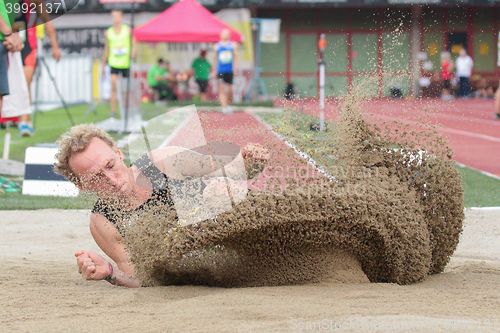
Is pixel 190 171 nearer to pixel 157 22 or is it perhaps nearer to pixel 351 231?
pixel 351 231

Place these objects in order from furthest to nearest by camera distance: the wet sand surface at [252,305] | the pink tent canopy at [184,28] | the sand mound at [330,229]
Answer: the pink tent canopy at [184,28], the sand mound at [330,229], the wet sand surface at [252,305]

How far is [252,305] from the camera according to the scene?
14.0 ft

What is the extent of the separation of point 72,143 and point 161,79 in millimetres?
28388

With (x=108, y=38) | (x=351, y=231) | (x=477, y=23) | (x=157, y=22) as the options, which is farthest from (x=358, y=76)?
(x=477, y=23)

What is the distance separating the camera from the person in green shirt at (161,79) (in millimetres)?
33188

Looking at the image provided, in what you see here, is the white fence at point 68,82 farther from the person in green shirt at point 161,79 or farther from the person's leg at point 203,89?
the person in green shirt at point 161,79

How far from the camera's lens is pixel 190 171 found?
4.96 metres

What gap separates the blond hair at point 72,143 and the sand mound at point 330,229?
1.53ft

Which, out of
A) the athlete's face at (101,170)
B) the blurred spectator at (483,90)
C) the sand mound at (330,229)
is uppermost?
the athlete's face at (101,170)

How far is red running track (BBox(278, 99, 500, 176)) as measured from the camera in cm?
536

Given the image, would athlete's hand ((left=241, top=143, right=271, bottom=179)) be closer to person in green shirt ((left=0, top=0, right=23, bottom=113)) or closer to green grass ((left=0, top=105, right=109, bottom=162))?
person in green shirt ((left=0, top=0, right=23, bottom=113))

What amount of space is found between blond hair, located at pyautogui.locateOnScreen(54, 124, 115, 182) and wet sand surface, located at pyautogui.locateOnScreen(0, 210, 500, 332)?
582mm

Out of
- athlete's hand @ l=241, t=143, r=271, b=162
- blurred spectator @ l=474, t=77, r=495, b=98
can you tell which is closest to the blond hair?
athlete's hand @ l=241, t=143, r=271, b=162

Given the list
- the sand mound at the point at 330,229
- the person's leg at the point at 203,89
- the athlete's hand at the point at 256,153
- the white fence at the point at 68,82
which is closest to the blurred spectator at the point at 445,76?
the sand mound at the point at 330,229
